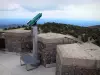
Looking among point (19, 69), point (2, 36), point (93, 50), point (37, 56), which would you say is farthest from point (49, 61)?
point (2, 36)

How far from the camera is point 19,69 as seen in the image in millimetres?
8117

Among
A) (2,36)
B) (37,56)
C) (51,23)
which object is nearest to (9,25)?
(2,36)

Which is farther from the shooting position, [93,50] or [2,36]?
[2,36]

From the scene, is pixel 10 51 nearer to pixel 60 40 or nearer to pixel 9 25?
pixel 9 25

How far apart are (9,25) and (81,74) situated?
30.0 feet

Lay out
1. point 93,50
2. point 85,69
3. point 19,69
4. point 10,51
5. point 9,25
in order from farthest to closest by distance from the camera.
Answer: point 9,25 < point 10,51 < point 19,69 < point 93,50 < point 85,69

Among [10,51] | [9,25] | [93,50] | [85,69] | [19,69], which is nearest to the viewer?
[85,69]

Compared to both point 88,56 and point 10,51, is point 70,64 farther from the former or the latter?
point 10,51

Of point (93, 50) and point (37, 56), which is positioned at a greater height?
point (93, 50)

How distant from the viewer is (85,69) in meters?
5.35

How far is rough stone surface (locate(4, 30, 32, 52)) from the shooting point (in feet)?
34.7

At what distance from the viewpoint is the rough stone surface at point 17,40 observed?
10579mm

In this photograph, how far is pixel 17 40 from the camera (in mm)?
10602

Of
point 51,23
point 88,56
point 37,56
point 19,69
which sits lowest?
point 19,69
